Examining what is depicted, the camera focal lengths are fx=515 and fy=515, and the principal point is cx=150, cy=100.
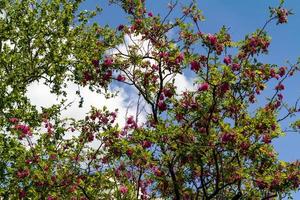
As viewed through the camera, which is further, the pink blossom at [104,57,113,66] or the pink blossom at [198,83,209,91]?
the pink blossom at [104,57,113,66]

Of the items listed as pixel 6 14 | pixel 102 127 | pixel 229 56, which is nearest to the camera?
pixel 229 56

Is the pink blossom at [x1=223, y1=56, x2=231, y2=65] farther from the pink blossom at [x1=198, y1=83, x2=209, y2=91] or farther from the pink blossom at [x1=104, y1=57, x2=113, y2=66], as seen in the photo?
the pink blossom at [x1=104, y1=57, x2=113, y2=66]

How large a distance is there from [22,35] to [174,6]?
12.0 m

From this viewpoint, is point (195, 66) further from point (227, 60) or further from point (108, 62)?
point (108, 62)

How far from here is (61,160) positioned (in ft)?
61.2

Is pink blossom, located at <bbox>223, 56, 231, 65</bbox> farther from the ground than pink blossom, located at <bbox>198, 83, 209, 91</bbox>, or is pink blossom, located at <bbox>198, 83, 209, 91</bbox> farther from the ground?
pink blossom, located at <bbox>223, 56, 231, 65</bbox>

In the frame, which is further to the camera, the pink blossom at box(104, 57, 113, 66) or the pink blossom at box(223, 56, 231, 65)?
the pink blossom at box(104, 57, 113, 66)

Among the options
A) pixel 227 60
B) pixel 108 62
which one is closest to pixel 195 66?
pixel 227 60

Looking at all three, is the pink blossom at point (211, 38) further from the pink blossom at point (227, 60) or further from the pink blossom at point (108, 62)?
the pink blossom at point (108, 62)

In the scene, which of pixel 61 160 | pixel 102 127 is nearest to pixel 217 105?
pixel 102 127

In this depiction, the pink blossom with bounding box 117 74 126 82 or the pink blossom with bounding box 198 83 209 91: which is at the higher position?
the pink blossom with bounding box 117 74 126 82

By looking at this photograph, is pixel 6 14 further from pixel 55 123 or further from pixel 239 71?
pixel 239 71

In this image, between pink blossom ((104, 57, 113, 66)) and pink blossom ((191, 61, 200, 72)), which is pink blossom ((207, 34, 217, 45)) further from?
pink blossom ((104, 57, 113, 66))

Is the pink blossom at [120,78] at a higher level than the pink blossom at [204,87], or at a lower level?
higher
